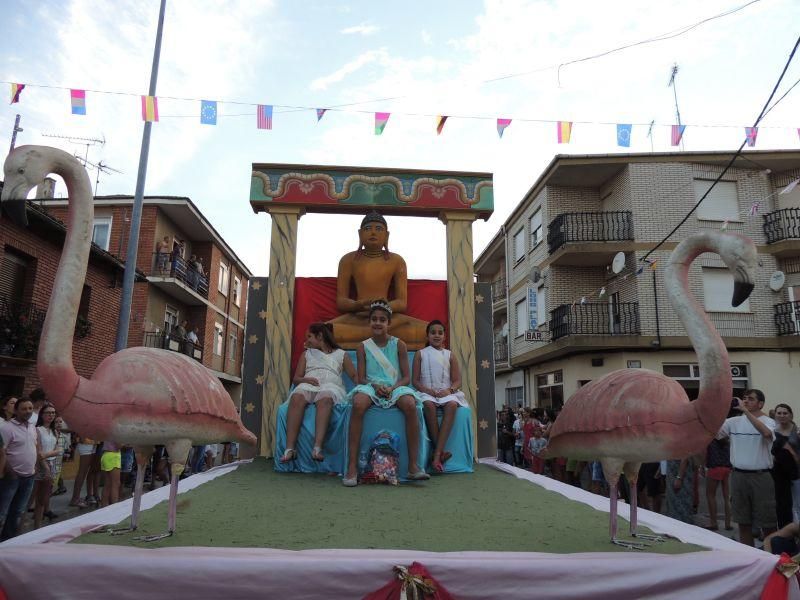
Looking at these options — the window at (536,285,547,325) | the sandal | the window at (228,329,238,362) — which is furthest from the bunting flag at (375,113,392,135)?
the window at (228,329,238,362)

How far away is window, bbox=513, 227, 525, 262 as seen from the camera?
1969cm

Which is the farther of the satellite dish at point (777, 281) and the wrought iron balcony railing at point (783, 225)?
the wrought iron balcony railing at point (783, 225)

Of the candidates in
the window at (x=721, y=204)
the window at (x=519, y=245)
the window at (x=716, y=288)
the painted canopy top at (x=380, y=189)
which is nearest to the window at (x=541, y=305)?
the window at (x=519, y=245)

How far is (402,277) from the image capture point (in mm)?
5809

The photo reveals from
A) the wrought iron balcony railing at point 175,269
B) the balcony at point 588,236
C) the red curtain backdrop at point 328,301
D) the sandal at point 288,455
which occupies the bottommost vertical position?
the sandal at point 288,455

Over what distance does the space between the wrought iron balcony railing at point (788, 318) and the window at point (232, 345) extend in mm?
19448

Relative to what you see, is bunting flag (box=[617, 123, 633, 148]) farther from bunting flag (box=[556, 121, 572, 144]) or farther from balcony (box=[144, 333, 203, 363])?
balcony (box=[144, 333, 203, 363])

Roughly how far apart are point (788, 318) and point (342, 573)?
1579 cm

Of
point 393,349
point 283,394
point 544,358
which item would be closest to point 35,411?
point 283,394

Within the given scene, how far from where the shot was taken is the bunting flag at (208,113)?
681 centimetres

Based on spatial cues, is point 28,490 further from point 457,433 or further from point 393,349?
point 457,433

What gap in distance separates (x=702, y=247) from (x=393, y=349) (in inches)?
109

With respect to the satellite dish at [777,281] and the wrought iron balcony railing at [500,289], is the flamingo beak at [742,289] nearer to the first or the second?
the satellite dish at [777,281]

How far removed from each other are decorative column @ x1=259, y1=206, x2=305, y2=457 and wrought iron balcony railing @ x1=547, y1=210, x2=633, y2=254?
36.8 ft
